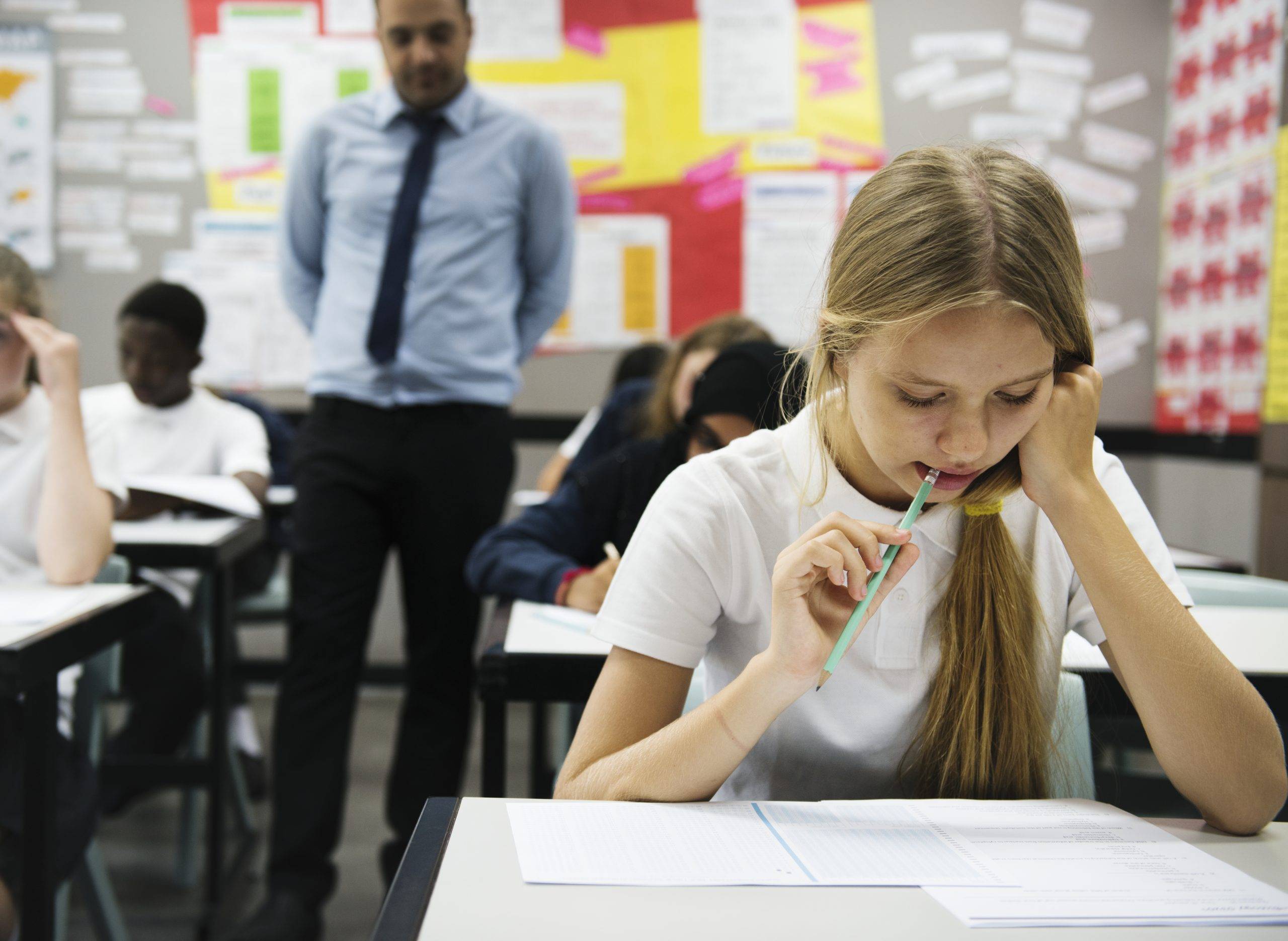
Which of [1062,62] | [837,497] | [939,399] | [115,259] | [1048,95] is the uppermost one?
[1062,62]

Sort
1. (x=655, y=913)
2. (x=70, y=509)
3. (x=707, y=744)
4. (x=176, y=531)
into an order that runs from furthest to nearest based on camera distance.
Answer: (x=176, y=531) < (x=70, y=509) < (x=707, y=744) < (x=655, y=913)

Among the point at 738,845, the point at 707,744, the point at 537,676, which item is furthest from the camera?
the point at 537,676

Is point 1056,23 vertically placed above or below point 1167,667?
above

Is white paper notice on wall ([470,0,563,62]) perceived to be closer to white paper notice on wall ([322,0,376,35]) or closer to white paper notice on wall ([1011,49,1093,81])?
white paper notice on wall ([322,0,376,35])

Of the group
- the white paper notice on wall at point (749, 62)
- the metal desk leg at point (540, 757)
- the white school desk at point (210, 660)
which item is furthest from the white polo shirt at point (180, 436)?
the white paper notice on wall at point (749, 62)

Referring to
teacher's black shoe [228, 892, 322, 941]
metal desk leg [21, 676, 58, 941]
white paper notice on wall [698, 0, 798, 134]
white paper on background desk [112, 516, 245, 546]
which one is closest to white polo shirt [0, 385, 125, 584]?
white paper on background desk [112, 516, 245, 546]

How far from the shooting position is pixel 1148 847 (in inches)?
31.0

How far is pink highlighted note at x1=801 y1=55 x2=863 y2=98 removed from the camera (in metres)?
3.68

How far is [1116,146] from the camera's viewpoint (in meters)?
3.71

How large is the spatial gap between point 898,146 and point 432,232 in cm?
213

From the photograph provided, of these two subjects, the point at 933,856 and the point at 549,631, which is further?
the point at 549,631

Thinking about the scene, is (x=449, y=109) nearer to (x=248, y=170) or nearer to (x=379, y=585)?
(x=379, y=585)

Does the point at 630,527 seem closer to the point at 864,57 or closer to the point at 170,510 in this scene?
the point at 170,510

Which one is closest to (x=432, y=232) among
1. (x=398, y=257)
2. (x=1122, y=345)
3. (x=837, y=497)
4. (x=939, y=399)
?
(x=398, y=257)
